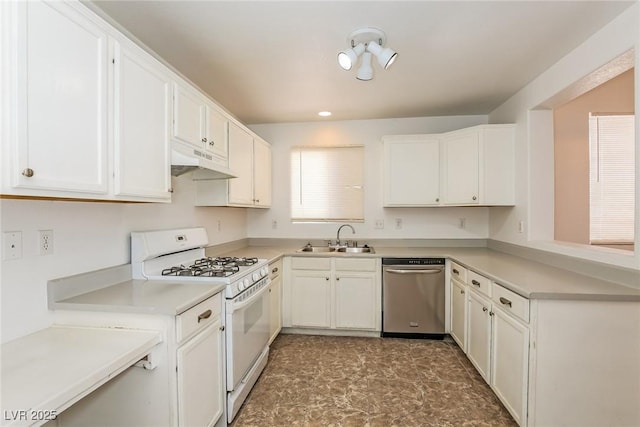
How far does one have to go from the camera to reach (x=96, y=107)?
128 centimetres

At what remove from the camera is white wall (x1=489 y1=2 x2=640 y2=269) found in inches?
70.0

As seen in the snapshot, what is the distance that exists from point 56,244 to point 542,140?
11.6 feet

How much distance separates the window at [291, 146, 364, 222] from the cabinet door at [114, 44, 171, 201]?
2.16 metres

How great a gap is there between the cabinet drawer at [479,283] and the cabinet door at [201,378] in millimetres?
1889

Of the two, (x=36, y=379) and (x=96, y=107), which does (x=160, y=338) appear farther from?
(x=96, y=107)

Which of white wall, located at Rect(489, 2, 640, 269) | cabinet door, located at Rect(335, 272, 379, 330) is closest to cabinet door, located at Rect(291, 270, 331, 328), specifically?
cabinet door, located at Rect(335, 272, 379, 330)

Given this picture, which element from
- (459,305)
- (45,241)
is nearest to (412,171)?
(459,305)

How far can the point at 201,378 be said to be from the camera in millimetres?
1627

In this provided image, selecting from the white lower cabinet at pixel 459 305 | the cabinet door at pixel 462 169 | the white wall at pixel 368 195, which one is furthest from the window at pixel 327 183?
the white lower cabinet at pixel 459 305

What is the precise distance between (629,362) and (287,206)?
3171mm

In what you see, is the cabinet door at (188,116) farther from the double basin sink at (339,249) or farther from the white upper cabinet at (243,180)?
the double basin sink at (339,249)

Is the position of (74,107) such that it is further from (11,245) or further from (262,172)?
(262,172)

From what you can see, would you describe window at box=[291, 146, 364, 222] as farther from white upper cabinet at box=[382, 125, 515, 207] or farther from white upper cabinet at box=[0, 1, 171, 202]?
white upper cabinet at box=[0, 1, 171, 202]

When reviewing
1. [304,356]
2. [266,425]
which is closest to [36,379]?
[266,425]
